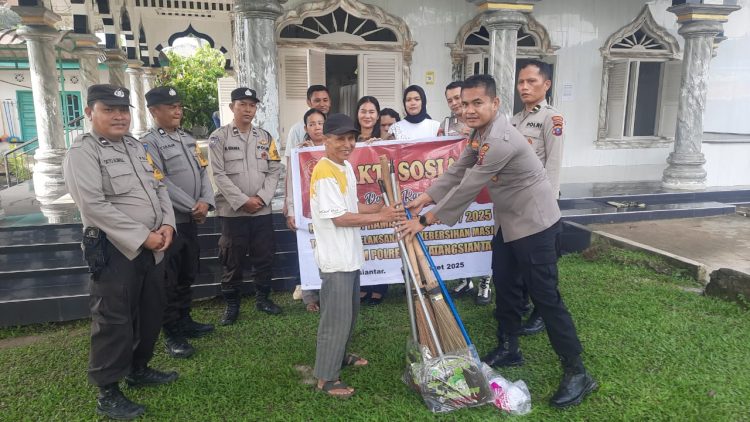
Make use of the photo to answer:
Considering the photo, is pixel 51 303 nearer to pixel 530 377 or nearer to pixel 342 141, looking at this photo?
pixel 342 141

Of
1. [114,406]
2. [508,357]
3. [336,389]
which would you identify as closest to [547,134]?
[508,357]

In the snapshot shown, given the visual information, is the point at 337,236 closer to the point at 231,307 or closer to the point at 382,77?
the point at 231,307

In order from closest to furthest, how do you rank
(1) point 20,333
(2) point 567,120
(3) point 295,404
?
(3) point 295,404 < (1) point 20,333 < (2) point 567,120

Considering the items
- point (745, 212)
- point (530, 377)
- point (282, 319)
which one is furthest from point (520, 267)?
point (745, 212)

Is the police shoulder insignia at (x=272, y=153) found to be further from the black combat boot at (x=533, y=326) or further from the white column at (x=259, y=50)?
the black combat boot at (x=533, y=326)

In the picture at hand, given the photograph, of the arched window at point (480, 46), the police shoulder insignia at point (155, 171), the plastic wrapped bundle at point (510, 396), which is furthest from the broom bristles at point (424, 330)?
the arched window at point (480, 46)

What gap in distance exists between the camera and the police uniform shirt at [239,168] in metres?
3.64

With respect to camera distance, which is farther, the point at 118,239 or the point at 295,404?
the point at 295,404

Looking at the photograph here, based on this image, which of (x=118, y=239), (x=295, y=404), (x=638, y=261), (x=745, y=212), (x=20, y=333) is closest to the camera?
(x=118, y=239)

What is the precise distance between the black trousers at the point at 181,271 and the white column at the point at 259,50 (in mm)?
2166

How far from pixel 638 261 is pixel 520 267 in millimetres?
2674

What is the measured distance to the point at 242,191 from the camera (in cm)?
371

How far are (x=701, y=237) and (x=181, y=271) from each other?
5.51m

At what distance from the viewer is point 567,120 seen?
29.5 ft
